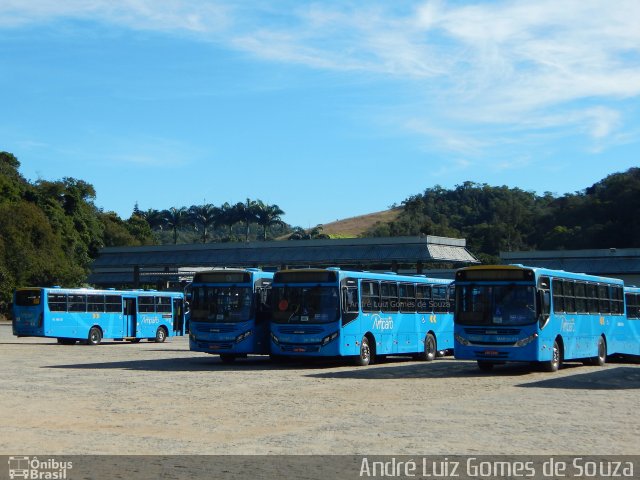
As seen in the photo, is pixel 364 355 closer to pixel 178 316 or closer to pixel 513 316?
pixel 513 316

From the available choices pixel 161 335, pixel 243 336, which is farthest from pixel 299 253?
pixel 243 336

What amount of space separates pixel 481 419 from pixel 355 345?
39.9 feet

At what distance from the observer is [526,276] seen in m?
24.0

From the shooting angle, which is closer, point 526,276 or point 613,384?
point 613,384

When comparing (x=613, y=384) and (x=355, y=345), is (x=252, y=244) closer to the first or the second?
(x=355, y=345)

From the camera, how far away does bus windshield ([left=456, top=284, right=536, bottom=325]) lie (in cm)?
2383

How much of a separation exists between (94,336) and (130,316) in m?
2.80

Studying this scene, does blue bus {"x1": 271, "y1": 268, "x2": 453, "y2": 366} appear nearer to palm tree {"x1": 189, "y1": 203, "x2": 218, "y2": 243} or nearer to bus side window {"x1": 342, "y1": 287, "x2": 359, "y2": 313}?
bus side window {"x1": 342, "y1": 287, "x2": 359, "y2": 313}

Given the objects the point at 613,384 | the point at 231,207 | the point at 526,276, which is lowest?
the point at 613,384

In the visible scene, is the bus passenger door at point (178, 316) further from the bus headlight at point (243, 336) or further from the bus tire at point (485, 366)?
the bus tire at point (485, 366)

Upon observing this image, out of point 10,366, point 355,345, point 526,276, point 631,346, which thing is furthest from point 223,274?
point 631,346

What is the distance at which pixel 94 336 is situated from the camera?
43.1 meters

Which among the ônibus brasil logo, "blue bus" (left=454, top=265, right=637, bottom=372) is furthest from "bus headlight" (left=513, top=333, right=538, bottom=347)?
the ônibus brasil logo

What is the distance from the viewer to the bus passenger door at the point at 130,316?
45.2 meters
